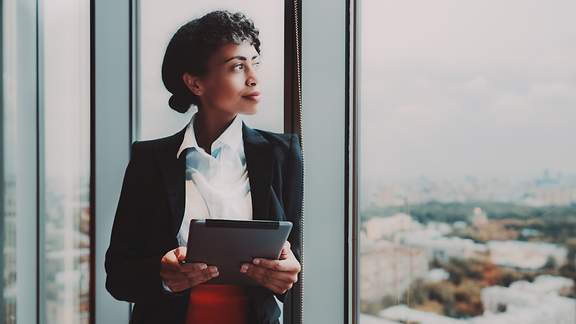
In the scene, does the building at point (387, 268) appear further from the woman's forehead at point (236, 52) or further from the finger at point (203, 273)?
the woman's forehead at point (236, 52)

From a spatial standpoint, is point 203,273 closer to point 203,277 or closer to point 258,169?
point 203,277

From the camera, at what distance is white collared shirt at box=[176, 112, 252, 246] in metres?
1.55

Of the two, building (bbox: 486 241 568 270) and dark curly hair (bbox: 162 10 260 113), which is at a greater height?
dark curly hair (bbox: 162 10 260 113)

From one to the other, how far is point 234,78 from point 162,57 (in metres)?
0.58

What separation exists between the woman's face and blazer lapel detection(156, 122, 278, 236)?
66 millimetres

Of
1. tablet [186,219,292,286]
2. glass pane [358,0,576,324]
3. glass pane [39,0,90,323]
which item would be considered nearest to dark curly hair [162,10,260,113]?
glass pane [358,0,576,324]

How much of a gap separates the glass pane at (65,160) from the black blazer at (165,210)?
0.92 meters

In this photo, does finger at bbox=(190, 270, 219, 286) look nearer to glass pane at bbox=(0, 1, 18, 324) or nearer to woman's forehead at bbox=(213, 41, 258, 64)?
woman's forehead at bbox=(213, 41, 258, 64)

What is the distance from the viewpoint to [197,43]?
1.61 meters

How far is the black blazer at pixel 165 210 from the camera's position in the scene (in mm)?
1515

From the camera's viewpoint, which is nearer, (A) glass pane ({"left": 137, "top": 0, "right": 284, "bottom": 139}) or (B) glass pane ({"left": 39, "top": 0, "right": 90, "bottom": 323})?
(A) glass pane ({"left": 137, "top": 0, "right": 284, "bottom": 139})

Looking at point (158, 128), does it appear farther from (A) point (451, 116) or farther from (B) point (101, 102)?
(A) point (451, 116)

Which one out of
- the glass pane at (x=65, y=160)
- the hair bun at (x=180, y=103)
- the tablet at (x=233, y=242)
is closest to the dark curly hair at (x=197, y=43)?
the hair bun at (x=180, y=103)

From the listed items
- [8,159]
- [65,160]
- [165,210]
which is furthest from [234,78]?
[8,159]
